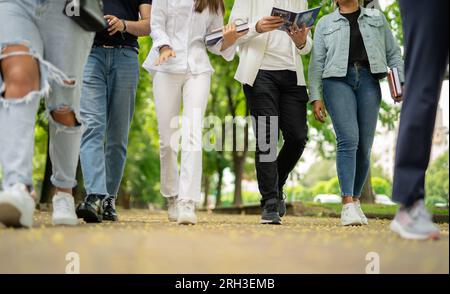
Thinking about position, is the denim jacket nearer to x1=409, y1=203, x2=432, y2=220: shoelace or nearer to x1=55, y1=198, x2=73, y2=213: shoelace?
x1=409, y1=203, x2=432, y2=220: shoelace

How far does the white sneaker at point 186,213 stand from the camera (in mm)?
4965

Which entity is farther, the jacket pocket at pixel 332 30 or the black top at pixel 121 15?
the jacket pocket at pixel 332 30

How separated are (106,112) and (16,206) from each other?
2489mm

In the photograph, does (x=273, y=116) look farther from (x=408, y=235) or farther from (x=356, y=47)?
(x=408, y=235)

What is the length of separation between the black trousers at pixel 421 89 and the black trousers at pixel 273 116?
2.40 meters

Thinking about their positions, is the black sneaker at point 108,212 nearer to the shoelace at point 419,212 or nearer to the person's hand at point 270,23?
the person's hand at point 270,23

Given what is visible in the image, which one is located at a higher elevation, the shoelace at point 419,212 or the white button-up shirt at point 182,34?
the white button-up shirt at point 182,34

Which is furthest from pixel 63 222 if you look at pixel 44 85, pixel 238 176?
pixel 238 176

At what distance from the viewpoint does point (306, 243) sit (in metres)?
3.27

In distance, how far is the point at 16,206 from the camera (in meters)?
3.59

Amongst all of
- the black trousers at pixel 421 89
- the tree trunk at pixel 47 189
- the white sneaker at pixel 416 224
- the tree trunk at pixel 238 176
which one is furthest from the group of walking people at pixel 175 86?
the tree trunk at pixel 238 176

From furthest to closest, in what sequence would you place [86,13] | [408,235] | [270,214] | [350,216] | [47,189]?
[47,189]
[350,216]
[270,214]
[86,13]
[408,235]

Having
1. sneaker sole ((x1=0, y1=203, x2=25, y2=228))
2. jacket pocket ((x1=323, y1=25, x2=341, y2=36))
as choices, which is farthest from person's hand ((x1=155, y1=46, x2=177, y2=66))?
sneaker sole ((x1=0, y1=203, x2=25, y2=228))
